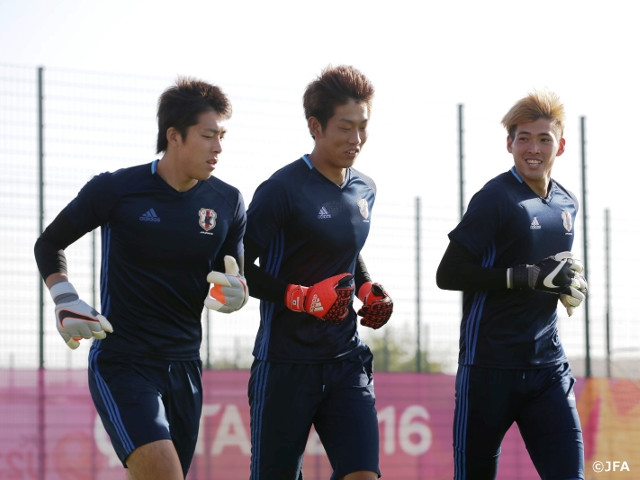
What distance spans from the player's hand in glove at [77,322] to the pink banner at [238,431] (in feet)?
17.0

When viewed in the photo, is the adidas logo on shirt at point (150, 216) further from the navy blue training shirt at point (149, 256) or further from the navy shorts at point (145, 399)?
the navy shorts at point (145, 399)

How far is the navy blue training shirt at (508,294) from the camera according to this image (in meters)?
6.59

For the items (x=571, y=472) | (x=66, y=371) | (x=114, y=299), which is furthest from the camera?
(x=66, y=371)

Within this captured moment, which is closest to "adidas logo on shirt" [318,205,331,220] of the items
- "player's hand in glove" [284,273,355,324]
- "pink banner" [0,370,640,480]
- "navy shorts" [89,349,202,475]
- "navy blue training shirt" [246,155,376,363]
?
"navy blue training shirt" [246,155,376,363]

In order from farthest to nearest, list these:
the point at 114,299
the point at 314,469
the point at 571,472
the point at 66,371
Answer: the point at 314,469
the point at 66,371
the point at 571,472
the point at 114,299

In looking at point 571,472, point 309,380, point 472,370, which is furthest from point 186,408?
point 571,472

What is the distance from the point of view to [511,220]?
6613 millimetres

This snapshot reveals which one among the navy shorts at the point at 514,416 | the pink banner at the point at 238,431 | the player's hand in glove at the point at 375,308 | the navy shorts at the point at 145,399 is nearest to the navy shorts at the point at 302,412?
the player's hand in glove at the point at 375,308

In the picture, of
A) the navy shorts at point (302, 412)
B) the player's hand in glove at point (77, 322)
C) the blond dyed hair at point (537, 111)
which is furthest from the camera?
the blond dyed hair at point (537, 111)

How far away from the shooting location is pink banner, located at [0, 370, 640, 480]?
35.6 feet

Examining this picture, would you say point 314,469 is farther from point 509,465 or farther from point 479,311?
point 479,311

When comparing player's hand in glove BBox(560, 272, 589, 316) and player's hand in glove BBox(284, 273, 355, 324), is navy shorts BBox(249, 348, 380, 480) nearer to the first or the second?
player's hand in glove BBox(284, 273, 355, 324)

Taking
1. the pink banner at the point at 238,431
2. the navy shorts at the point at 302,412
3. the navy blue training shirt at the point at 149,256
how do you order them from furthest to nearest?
the pink banner at the point at 238,431
the navy shorts at the point at 302,412
the navy blue training shirt at the point at 149,256

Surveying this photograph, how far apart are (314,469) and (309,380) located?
5.95m
